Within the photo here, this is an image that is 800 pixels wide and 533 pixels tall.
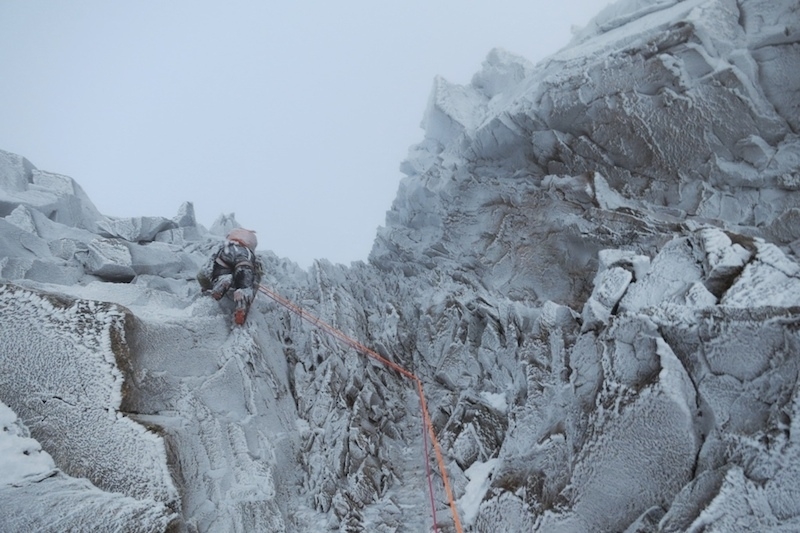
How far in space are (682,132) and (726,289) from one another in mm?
6013

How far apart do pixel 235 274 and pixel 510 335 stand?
638cm

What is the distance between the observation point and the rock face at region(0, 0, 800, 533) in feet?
15.5

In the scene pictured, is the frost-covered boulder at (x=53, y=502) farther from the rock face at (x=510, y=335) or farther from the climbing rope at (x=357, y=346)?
the climbing rope at (x=357, y=346)

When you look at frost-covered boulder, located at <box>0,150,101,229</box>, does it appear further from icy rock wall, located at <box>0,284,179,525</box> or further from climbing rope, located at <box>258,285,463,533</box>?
icy rock wall, located at <box>0,284,179,525</box>

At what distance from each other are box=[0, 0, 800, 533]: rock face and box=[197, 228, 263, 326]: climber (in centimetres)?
53

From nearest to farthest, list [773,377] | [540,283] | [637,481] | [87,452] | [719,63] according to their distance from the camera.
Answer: [773,377], [637,481], [87,452], [719,63], [540,283]

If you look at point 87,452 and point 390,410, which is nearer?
point 87,452

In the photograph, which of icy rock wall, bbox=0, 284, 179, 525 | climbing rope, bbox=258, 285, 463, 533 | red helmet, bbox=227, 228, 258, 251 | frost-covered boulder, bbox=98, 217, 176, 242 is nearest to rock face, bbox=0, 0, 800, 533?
icy rock wall, bbox=0, 284, 179, 525

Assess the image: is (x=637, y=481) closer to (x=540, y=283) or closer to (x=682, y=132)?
(x=540, y=283)

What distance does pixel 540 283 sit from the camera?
36.0 feet

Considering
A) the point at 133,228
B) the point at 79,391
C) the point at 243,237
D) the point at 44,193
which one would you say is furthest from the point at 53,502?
the point at 44,193

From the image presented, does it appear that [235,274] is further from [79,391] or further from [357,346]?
[79,391]

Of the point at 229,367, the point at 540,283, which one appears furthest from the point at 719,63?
the point at 229,367

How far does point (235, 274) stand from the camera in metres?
9.98
